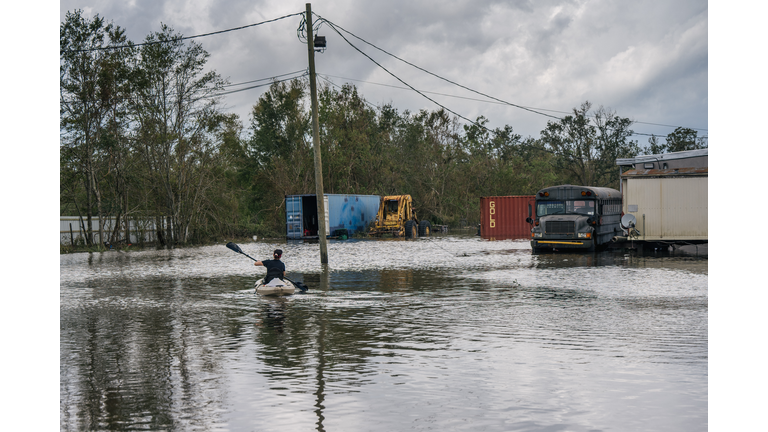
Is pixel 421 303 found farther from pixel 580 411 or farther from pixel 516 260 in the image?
pixel 516 260

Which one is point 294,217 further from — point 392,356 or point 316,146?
point 392,356

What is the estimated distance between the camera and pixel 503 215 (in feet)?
166

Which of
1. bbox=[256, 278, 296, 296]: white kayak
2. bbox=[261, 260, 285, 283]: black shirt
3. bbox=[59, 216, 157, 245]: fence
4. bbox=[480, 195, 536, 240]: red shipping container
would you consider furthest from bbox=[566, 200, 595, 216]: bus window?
bbox=[59, 216, 157, 245]: fence

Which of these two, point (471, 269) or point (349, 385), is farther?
point (471, 269)

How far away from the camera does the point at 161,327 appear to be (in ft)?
38.4

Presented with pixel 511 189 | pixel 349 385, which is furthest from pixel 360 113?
pixel 349 385

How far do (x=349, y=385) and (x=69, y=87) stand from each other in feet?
122

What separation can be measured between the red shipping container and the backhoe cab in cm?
527

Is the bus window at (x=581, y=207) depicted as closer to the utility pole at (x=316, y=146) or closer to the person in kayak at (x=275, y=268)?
the utility pole at (x=316, y=146)

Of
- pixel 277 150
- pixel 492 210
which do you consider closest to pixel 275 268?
pixel 492 210

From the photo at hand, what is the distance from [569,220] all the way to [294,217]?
2075 cm

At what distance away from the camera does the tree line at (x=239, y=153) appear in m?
40.6

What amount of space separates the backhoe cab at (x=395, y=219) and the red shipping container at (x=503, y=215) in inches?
208
